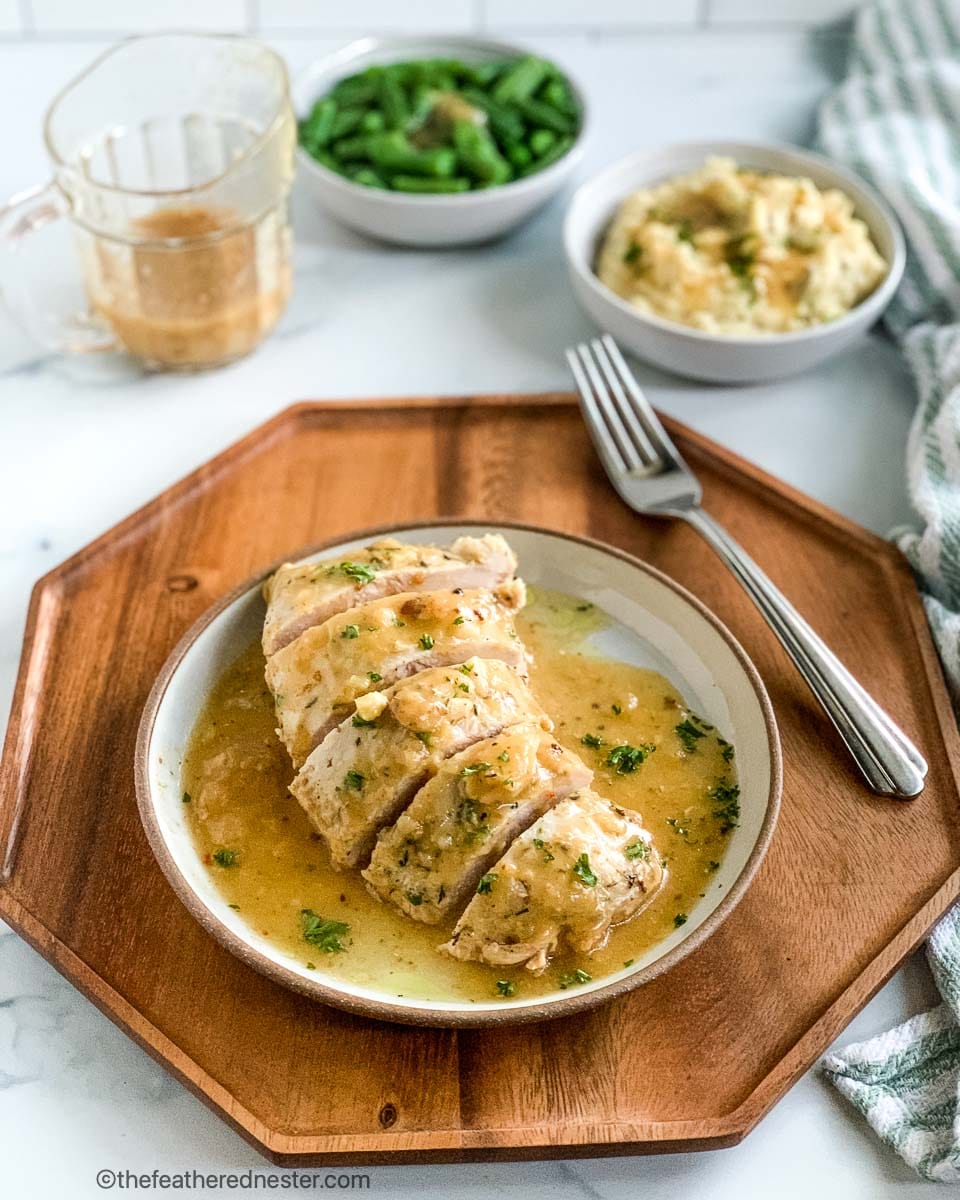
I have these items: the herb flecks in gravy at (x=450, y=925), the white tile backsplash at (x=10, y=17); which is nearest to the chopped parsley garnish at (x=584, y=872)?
the herb flecks in gravy at (x=450, y=925)

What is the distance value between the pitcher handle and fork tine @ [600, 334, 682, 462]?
1.40 metres

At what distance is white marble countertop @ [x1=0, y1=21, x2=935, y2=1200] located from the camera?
2.26 m

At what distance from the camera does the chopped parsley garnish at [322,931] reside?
7.69 ft

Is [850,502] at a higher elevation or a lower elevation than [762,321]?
lower

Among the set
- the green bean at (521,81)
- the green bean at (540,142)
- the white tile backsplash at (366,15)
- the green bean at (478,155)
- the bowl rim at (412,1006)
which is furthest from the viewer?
the white tile backsplash at (366,15)

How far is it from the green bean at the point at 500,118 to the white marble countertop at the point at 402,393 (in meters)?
0.30

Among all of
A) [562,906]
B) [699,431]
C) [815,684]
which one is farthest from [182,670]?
[699,431]

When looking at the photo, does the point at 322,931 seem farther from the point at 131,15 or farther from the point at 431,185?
the point at 131,15

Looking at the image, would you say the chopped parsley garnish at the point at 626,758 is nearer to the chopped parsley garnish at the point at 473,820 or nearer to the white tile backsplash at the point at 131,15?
the chopped parsley garnish at the point at 473,820

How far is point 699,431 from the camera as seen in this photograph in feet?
12.0

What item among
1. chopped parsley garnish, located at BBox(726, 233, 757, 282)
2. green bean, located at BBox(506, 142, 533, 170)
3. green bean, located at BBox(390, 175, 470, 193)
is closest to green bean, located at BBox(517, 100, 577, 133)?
green bean, located at BBox(506, 142, 533, 170)

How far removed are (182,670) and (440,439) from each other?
111cm

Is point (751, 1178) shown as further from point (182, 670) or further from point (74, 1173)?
point (182, 670)

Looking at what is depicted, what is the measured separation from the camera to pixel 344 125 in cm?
423
